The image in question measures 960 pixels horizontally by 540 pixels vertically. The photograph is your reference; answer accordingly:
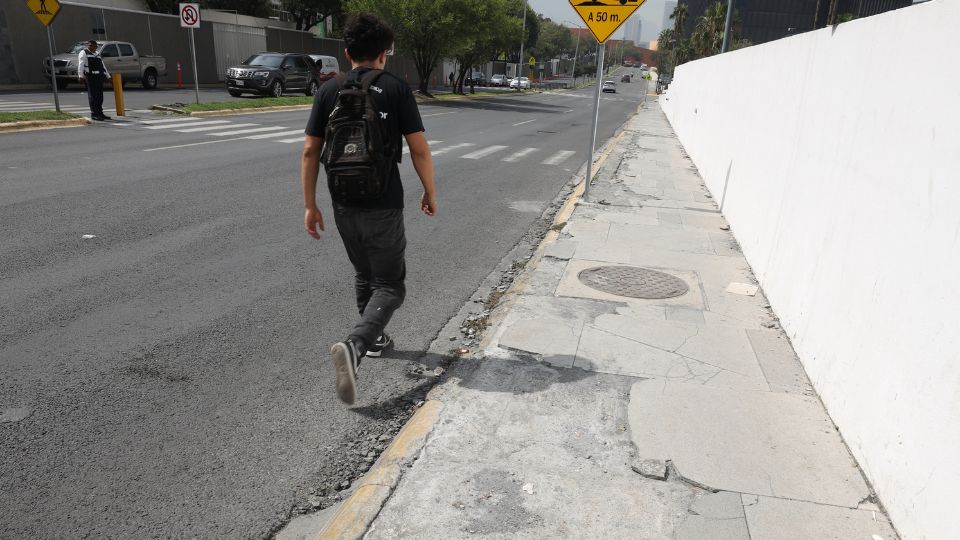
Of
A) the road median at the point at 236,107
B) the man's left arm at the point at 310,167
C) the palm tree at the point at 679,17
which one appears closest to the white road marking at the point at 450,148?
the road median at the point at 236,107

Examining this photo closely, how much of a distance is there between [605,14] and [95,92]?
13035 millimetres

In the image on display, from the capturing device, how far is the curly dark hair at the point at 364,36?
141 inches

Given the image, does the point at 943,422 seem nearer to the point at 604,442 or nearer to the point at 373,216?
→ the point at 604,442

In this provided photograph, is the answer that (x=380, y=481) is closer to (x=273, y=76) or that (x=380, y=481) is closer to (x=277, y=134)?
(x=277, y=134)

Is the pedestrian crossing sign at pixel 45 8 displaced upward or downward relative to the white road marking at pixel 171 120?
upward

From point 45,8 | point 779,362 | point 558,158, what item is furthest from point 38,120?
point 779,362

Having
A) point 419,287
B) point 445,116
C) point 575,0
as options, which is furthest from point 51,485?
point 445,116

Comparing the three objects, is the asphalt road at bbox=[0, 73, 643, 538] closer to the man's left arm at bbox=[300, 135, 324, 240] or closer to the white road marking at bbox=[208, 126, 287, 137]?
the man's left arm at bbox=[300, 135, 324, 240]

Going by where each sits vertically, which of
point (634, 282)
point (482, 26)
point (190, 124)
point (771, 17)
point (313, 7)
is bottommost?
point (634, 282)

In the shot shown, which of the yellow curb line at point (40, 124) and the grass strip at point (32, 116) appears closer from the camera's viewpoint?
the yellow curb line at point (40, 124)

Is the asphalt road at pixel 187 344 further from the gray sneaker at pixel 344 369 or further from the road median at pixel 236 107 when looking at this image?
the road median at pixel 236 107

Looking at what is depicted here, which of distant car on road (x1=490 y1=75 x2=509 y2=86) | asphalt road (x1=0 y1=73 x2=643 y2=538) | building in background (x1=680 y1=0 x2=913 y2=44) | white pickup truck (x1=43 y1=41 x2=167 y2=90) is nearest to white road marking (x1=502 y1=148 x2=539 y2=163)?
asphalt road (x1=0 y1=73 x2=643 y2=538)

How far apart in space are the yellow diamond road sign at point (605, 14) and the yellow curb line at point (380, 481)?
6.89m

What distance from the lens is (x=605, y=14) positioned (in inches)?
353
